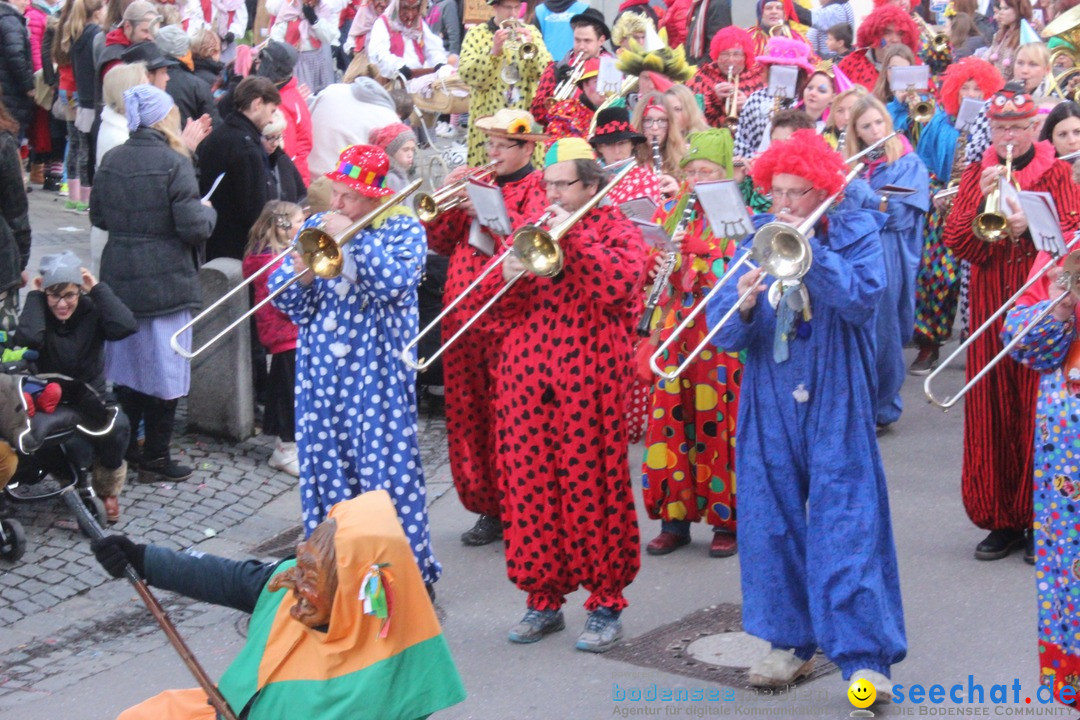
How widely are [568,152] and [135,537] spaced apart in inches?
116

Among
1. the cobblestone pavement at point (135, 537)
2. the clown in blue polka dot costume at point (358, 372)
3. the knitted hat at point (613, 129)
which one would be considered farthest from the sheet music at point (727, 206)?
the cobblestone pavement at point (135, 537)

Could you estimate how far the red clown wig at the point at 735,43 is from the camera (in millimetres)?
10672

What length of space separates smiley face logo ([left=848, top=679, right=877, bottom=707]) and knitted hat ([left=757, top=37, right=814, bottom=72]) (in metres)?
5.36

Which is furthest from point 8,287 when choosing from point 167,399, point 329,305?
point 329,305

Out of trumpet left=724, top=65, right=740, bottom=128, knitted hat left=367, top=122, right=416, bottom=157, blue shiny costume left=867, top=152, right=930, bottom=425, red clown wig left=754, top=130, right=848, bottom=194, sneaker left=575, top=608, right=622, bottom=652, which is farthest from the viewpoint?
trumpet left=724, top=65, right=740, bottom=128

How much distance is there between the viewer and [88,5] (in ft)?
38.5

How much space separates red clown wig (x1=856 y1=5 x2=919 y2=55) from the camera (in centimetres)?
1082

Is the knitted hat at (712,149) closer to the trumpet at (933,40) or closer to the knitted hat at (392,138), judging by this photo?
the knitted hat at (392,138)

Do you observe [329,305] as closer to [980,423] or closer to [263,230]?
[263,230]

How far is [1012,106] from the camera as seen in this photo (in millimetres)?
6719

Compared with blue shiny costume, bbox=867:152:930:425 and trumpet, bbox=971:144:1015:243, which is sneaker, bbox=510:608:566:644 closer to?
trumpet, bbox=971:144:1015:243

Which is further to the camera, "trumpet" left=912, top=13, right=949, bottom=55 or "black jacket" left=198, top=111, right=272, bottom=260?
"trumpet" left=912, top=13, right=949, bottom=55

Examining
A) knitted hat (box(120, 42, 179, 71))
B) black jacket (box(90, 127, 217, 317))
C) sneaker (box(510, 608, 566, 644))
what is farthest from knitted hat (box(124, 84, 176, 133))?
sneaker (box(510, 608, 566, 644))

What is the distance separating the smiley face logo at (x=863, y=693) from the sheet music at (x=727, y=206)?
1602 millimetres
